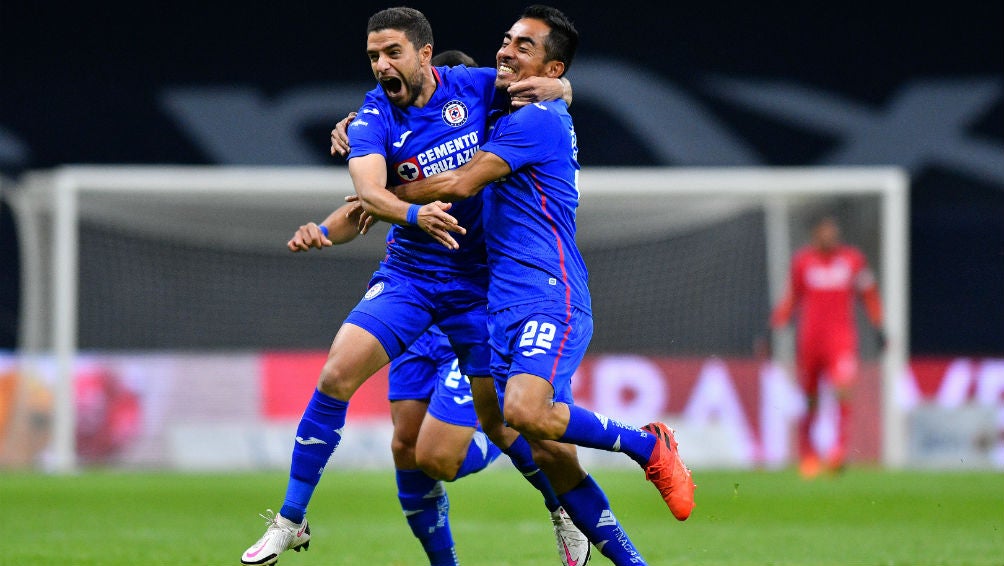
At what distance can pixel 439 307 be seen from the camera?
18.2 feet

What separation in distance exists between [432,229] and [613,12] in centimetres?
1568

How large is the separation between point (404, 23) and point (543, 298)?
1.21m

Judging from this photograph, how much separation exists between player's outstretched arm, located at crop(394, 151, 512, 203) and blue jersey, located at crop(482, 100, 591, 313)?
35 millimetres

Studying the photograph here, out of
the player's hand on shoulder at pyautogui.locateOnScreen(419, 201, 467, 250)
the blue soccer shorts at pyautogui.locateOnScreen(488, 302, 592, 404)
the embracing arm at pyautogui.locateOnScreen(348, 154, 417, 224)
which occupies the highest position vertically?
the embracing arm at pyautogui.locateOnScreen(348, 154, 417, 224)

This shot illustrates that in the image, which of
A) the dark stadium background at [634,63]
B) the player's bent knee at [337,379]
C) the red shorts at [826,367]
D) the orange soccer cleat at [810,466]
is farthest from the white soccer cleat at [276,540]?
the dark stadium background at [634,63]

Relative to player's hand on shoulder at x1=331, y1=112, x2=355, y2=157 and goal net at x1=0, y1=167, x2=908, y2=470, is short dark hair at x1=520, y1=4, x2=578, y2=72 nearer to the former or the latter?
player's hand on shoulder at x1=331, y1=112, x2=355, y2=157

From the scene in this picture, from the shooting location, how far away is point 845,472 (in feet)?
41.1

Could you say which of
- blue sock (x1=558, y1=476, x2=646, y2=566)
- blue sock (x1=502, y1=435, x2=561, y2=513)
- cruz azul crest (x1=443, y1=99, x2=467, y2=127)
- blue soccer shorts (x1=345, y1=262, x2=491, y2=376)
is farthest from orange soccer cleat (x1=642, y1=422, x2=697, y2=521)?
cruz azul crest (x1=443, y1=99, x2=467, y2=127)

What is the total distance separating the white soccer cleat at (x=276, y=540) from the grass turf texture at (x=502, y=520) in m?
1.12

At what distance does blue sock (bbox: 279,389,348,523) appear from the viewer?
16.9 ft

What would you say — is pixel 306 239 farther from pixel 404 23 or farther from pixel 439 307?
pixel 404 23

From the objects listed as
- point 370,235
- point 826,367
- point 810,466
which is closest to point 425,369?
point 810,466

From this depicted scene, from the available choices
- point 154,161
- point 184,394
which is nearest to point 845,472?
point 184,394

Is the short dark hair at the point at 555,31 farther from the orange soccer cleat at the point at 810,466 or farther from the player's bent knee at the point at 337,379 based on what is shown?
the orange soccer cleat at the point at 810,466
